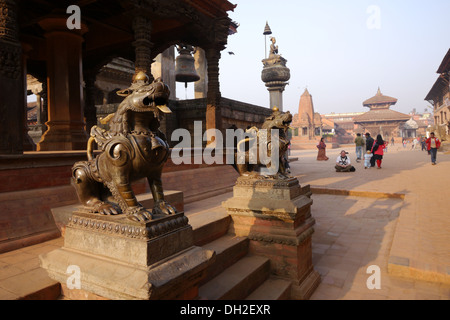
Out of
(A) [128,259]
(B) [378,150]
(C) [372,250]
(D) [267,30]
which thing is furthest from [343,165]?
(D) [267,30]

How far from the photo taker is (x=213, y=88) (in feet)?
26.2

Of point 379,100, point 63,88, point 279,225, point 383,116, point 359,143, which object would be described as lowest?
point 279,225

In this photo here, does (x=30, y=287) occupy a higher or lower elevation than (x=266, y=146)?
lower

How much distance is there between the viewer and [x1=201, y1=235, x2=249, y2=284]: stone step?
2.79m

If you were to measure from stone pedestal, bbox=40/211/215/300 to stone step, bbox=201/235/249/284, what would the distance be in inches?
32.8

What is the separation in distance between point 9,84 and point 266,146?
3.40 m

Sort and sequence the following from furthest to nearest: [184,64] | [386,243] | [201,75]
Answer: [201,75] → [184,64] → [386,243]

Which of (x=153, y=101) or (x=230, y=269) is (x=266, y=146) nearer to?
(x=230, y=269)

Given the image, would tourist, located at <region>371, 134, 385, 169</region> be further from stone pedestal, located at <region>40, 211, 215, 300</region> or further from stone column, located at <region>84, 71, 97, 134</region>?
stone pedestal, located at <region>40, 211, 215, 300</region>

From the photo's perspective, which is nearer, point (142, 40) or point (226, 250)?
point (226, 250)
